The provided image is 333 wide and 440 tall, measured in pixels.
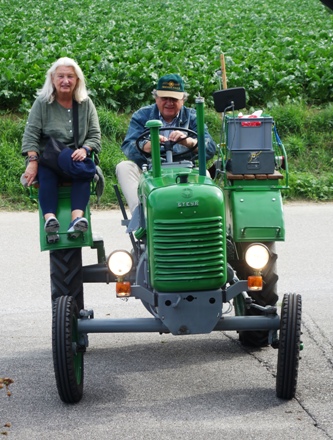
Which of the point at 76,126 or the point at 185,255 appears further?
Answer: the point at 76,126

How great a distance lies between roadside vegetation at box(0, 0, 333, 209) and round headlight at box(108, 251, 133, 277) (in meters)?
6.47

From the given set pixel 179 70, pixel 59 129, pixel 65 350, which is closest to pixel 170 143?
pixel 59 129

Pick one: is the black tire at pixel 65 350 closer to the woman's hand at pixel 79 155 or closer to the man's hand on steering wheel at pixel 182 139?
the woman's hand at pixel 79 155

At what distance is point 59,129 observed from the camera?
7504 mm

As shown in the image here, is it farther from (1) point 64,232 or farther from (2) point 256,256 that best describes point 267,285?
(1) point 64,232

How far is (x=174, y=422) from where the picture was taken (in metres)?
5.79

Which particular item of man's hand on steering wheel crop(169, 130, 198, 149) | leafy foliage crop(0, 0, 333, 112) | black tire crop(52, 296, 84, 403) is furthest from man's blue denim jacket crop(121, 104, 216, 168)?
leafy foliage crop(0, 0, 333, 112)

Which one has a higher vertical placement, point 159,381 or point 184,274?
point 184,274

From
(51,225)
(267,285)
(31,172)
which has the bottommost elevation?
(267,285)

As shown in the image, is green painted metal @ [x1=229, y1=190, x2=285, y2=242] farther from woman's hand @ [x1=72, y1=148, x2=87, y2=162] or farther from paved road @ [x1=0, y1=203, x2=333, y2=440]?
woman's hand @ [x1=72, y1=148, x2=87, y2=162]

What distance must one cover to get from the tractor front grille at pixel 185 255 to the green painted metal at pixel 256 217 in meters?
0.89

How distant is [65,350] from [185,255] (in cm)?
88

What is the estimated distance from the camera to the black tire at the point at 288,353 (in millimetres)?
6051

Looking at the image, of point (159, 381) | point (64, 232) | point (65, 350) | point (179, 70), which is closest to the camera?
point (65, 350)
